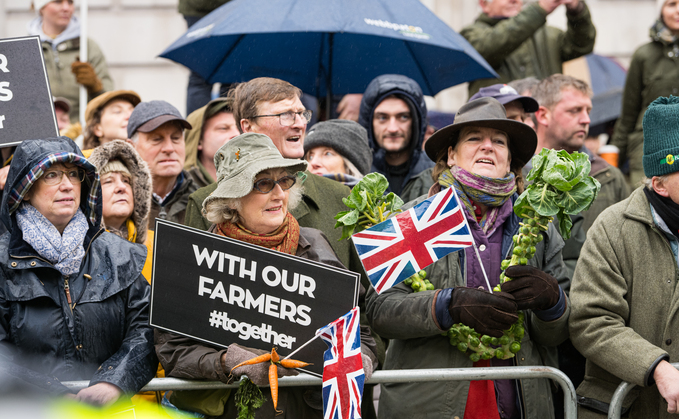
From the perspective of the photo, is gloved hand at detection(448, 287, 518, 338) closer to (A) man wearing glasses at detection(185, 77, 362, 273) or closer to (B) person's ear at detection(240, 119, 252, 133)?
(A) man wearing glasses at detection(185, 77, 362, 273)

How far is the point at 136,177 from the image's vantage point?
16.3 ft

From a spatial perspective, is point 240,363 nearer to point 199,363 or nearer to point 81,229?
point 199,363

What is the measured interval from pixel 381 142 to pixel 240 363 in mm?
2846

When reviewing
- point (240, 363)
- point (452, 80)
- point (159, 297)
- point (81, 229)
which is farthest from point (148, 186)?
point (452, 80)

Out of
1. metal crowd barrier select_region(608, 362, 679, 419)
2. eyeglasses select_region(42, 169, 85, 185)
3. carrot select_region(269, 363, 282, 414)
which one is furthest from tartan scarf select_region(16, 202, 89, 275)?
metal crowd barrier select_region(608, 362, 679, 419)

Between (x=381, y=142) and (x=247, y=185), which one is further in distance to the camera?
(x=381, y=142)

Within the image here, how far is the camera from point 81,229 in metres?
3.86

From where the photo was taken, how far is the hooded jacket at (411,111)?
19.5 ft

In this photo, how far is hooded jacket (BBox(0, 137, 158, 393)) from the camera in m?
3.56

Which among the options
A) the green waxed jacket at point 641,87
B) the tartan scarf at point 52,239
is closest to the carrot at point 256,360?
the tartan scarf at point 52,239

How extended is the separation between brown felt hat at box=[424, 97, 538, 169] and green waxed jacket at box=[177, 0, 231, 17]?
13.1 feet

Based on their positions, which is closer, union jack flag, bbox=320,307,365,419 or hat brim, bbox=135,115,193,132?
union jack flag, bbox=320,307,365,419

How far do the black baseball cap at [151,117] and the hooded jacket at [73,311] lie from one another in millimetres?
1643

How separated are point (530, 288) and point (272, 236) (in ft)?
3.77
